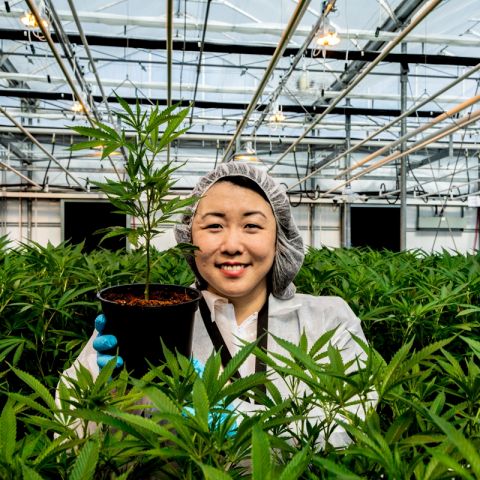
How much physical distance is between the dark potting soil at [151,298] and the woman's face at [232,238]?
0.31 meters

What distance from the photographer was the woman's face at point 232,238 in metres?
1.04

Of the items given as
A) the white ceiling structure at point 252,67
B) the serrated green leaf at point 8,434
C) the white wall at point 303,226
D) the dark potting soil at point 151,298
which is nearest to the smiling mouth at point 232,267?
the dark potting soil at point 151,298

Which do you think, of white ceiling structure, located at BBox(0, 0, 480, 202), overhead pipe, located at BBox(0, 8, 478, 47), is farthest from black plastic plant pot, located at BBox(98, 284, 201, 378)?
overhead pipe, located at BBox(0, 8, 478, 47)

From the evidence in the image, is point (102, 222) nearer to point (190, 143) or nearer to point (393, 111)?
point (190, 143)

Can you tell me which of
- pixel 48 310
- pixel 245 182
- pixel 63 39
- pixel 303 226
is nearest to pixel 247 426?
pixel 245 182

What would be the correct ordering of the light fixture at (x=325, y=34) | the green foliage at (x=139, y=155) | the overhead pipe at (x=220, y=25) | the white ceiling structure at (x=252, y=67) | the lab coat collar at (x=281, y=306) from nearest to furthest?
the green foliage at (x=139, y=155) → the lab coat collar at (x=281, y=306) → the light fixture at (x=325, y=34) → the white ceiling structure at (x=252, y=67) → the overhead pipe at (x=220, y=25)

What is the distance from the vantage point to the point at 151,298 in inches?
28.3

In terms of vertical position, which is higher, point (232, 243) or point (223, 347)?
point (232, 243)

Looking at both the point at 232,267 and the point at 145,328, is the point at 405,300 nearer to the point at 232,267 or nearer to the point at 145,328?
the point at 232,267

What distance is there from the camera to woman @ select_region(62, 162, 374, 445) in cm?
105

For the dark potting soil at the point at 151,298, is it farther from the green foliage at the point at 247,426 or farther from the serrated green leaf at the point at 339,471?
the serrated green leaf at the point at 339,471

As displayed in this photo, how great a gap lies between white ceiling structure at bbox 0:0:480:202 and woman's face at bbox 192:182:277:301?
1275mm

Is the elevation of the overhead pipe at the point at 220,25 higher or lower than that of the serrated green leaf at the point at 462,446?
higher

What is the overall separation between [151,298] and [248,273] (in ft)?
1.27
